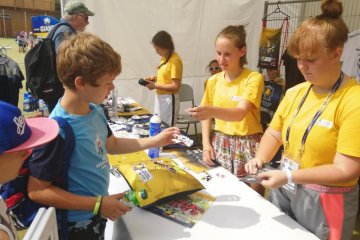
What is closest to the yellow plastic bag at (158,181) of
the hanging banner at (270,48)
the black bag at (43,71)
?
the black bag at (43,71)

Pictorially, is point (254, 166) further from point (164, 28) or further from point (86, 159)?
point (164, 28)

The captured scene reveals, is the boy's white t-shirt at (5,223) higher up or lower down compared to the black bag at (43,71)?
lower down

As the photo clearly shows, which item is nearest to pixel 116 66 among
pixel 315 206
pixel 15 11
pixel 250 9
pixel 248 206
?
pixel 248 206

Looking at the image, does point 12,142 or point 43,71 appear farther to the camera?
point 43,71

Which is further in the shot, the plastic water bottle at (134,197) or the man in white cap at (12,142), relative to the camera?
the plastic water bottle at (134,197)

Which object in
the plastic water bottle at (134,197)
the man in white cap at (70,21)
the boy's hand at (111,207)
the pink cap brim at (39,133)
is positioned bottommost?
the plastic water bottle at (134,197)

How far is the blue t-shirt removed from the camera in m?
0.96

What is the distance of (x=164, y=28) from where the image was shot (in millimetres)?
4121

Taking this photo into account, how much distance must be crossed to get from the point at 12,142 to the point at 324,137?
3.24 feet

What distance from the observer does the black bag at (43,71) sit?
2.50 m

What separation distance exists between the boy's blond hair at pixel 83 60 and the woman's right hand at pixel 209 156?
0.84 meters

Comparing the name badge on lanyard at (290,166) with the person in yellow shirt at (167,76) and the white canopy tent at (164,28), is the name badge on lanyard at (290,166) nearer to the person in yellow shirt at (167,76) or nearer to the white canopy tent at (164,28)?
the person in yellow shirt at (167,76)

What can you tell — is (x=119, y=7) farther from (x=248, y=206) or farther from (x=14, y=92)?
(x=248, y=206)

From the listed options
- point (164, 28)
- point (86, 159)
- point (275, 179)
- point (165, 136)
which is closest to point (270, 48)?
point (164, 28)
